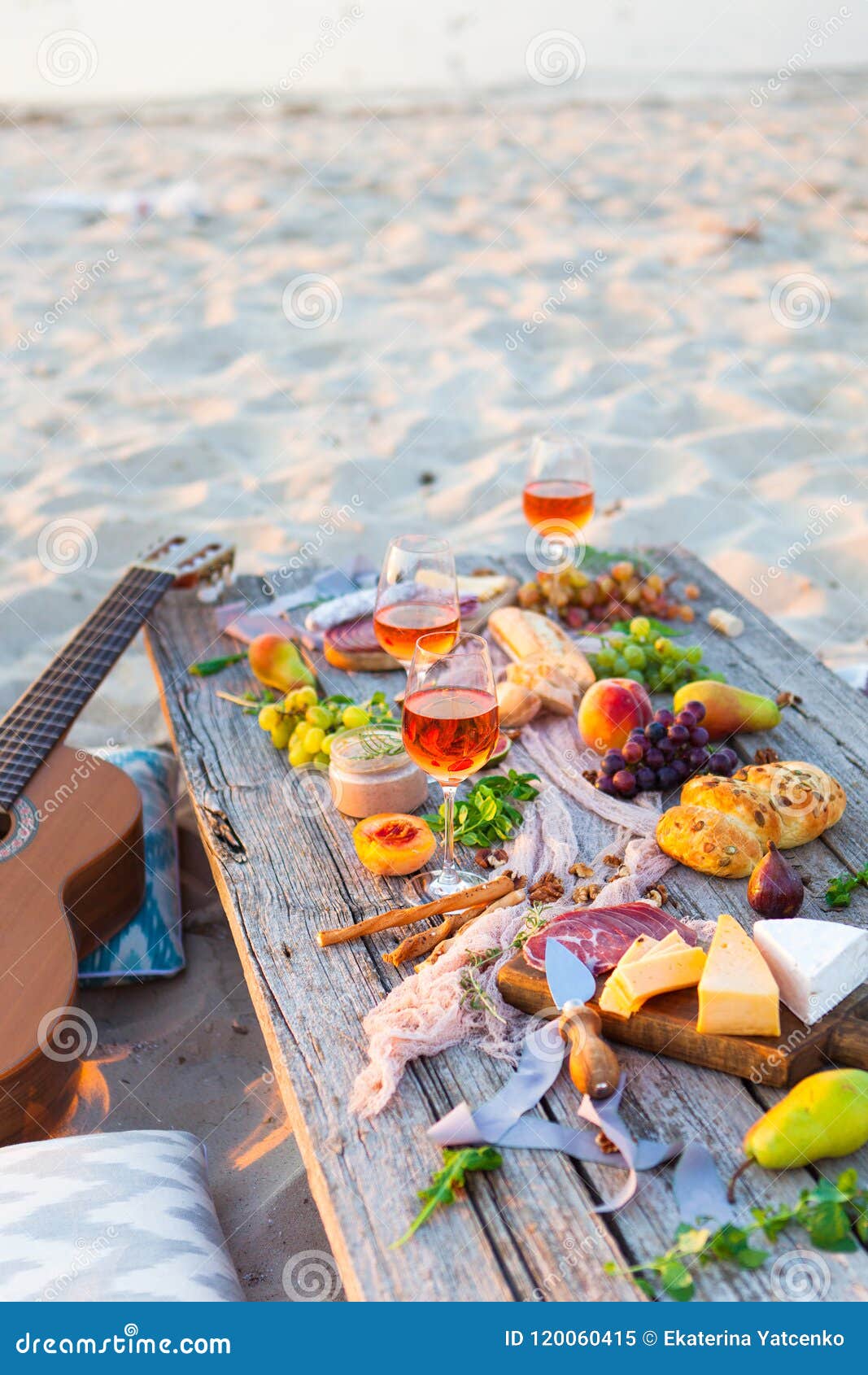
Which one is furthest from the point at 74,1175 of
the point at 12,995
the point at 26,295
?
the point at 26,295

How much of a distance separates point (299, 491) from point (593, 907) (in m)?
4.14

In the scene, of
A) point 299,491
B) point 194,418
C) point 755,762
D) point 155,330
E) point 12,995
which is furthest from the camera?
point 155,330

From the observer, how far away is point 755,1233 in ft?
4.91

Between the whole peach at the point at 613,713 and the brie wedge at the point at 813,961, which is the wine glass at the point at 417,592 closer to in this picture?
the whole peach at the point at 613,713

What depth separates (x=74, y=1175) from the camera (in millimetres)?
1970

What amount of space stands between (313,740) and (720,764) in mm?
927

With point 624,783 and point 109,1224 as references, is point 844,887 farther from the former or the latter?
point 109,1224

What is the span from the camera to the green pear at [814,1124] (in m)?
1.55

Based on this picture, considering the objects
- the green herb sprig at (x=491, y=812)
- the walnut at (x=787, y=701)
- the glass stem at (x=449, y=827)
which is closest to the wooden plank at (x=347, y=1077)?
the glass stem at (x=449, y=827)

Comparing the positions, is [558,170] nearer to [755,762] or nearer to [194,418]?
[194,418]

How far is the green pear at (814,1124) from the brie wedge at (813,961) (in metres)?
0.15

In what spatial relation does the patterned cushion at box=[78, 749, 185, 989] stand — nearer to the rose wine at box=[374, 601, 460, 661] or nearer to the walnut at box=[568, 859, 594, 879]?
the rose wine at box=[374, 601, 460, 661]

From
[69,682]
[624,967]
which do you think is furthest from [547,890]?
[69,682]

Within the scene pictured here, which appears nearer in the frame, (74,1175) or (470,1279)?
(470,1279)
